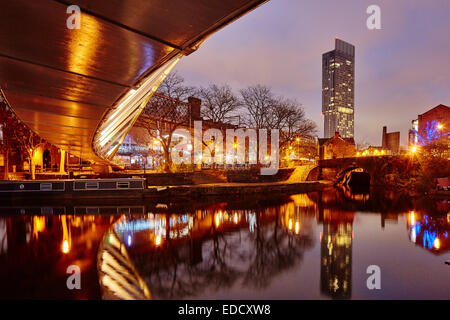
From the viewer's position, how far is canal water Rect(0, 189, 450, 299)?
4.93 metres

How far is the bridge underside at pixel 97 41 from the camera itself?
287 centimetres

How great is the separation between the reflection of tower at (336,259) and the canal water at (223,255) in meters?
0.03

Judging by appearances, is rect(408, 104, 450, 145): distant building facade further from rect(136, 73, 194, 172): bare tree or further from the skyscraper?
the skyscraper

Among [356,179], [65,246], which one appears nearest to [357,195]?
[356,179]

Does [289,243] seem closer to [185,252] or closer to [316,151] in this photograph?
[185,252]

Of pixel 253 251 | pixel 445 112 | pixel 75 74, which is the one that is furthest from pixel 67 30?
pixel 445 112

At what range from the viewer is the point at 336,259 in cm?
664

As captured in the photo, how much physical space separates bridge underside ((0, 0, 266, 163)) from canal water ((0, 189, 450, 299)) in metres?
4.07

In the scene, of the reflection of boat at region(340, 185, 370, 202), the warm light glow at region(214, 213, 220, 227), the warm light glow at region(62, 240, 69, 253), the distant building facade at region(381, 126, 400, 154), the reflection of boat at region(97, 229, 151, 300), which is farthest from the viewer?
the distant building facade at region(381, 126, 400, 154)

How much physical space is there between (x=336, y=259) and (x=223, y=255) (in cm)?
310

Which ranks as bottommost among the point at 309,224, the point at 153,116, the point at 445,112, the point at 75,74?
the point at 309,224

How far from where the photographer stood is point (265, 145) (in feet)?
111

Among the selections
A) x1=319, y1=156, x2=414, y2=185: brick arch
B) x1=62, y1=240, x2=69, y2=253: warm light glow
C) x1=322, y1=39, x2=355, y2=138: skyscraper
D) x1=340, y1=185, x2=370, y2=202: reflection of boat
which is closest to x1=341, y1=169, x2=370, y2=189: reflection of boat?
x1=319, y1=156, x2=414, y2=185: brick arch
